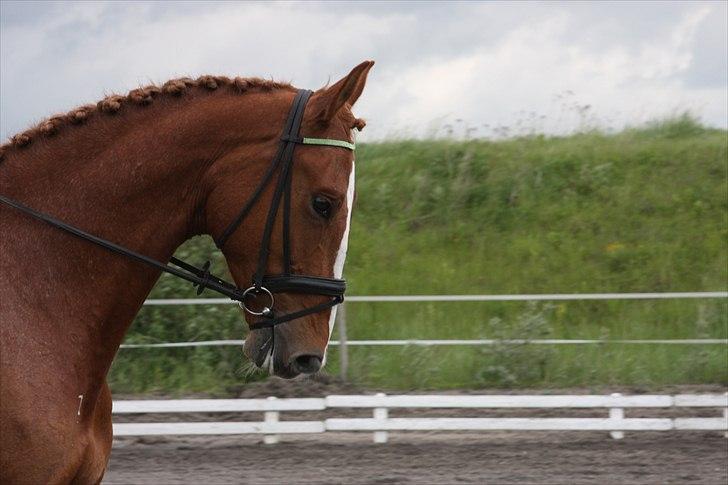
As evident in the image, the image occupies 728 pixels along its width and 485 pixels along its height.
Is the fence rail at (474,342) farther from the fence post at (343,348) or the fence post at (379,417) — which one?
the fence post at (379,417)

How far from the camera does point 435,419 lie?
806cm

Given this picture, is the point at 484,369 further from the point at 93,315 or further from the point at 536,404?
the point at 93,315

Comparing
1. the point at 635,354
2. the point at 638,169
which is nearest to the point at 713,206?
the point at 638,169

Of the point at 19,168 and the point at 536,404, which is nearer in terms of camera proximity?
the point at 19,168

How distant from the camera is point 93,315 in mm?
2789

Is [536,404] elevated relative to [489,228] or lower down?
lower down

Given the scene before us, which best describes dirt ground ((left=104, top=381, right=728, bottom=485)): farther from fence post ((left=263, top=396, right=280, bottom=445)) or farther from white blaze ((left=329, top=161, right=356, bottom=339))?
white blaze ((left=329, top=161, right=356, bottom=339))

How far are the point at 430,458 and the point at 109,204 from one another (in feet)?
16.5

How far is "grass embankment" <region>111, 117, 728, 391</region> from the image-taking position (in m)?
9.62

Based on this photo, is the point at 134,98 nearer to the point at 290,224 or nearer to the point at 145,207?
the point at 145,207

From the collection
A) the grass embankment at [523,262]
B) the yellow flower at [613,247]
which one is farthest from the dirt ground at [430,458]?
the yellow flower at [613,247]

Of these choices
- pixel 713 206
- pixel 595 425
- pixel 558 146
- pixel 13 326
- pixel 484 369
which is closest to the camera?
pixel 13 326

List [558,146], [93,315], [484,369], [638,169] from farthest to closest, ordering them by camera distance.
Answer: [558,146], [638,169], [484,369], [93,315]

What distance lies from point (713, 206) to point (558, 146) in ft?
8.53
